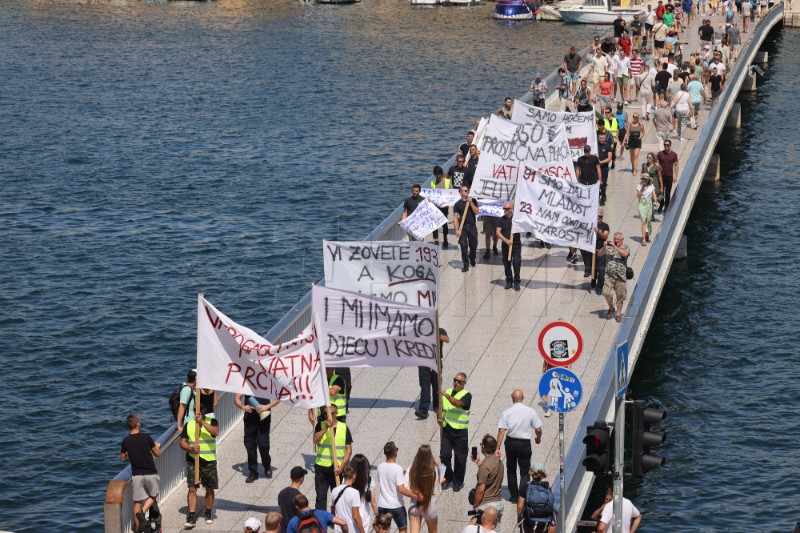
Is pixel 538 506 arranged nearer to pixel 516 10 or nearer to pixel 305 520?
pixel 305 520

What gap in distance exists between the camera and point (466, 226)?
30766 mm

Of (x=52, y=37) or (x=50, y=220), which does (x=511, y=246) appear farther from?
(x=52, y=37)

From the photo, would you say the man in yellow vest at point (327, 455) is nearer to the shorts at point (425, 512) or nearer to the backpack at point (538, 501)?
the shorts at point (425, 512)

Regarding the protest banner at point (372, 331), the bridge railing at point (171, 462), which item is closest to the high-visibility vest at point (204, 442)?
the bridge railing at point (171, 462)

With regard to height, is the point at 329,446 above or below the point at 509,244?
below

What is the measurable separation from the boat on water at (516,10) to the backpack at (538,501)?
3243 inches

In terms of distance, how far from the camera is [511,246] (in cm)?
2988

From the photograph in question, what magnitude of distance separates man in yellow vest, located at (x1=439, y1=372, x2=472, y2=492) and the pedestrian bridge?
303 mm

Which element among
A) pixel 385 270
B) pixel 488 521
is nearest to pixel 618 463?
pixel 488 521

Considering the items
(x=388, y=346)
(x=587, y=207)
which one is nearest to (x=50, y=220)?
(x=587, y=207)

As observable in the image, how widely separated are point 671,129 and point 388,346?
2364 centimetres

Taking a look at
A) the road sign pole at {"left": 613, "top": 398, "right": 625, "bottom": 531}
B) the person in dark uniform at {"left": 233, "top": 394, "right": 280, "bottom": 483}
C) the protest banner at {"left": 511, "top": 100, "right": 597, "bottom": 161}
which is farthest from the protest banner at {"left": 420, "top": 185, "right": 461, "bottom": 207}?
the road sign pole at {"left": 613, "top": 398, "right": 625, "bottom": 531}

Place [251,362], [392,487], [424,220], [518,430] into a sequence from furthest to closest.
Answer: [424,220] → [518,430] → [251,362] → [392,487]

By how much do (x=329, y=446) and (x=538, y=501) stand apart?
3.04 meters
